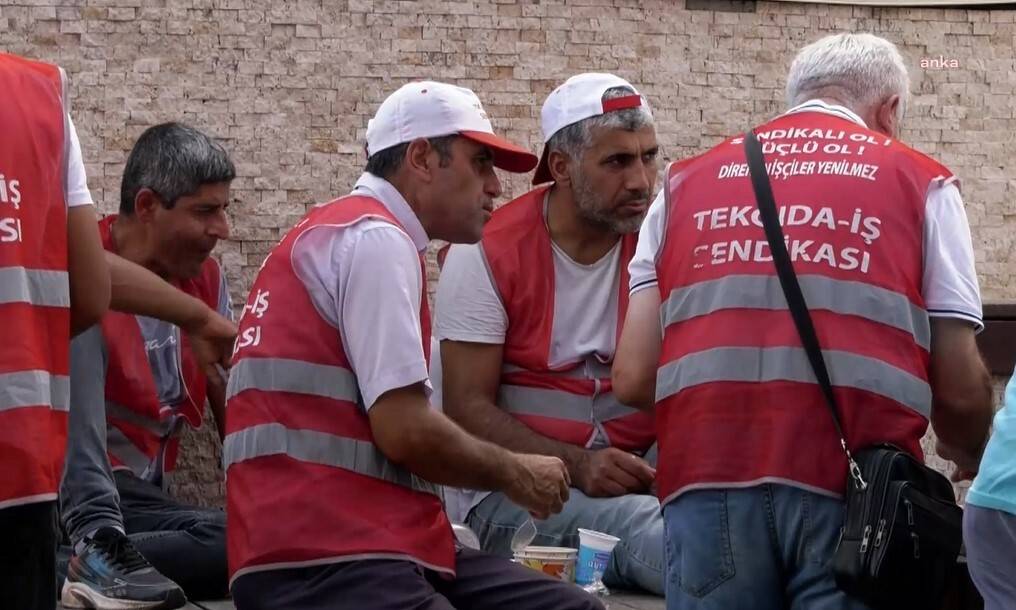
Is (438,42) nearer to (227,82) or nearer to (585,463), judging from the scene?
(227,82)

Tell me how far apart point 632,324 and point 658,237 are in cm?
20

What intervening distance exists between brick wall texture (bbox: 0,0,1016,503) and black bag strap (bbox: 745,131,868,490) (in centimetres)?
290

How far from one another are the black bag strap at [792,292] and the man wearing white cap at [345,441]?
616 millimetres

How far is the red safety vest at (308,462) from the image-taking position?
3275 millimetres

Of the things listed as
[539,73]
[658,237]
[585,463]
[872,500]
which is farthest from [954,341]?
[539,73]

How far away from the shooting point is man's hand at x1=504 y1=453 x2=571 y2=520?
3.46 m

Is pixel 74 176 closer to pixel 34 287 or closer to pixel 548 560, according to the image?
pixel 34 287

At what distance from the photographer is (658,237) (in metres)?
3.54

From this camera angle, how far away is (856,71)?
3506mm

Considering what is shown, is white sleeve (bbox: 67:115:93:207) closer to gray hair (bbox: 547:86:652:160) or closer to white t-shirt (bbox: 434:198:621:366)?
white t-shirt (bbox: 434:198:621:366)

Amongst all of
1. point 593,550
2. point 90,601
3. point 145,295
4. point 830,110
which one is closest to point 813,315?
point 830,110

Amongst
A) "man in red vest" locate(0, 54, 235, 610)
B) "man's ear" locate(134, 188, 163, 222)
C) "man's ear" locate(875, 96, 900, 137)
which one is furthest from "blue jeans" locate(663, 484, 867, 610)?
"man's ear" locate(134, 188, 163, 222)

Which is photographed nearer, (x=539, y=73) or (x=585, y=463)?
(x=585, y=463)

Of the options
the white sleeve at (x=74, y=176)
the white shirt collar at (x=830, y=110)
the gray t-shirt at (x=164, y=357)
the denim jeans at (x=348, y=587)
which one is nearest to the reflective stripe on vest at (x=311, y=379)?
the denim jeans at (x=348, y=587)
